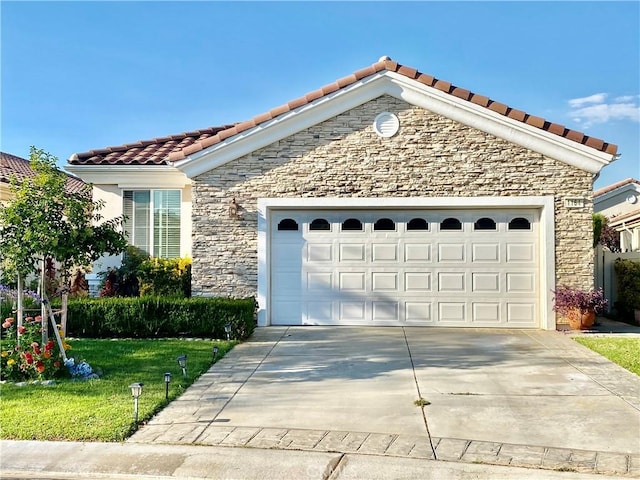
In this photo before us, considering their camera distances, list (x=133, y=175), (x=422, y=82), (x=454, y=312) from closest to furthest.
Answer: (x=422, y=82) < (x=454, y=312) < (x=133, y=175)

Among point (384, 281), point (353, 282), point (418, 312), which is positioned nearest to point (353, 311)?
point (353, 282)

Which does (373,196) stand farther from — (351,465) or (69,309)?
(351,465)

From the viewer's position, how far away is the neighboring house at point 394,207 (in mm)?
11203

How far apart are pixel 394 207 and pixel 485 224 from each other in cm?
197

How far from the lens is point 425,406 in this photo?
19.6 ft

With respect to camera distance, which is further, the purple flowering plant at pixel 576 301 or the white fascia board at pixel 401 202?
the white fascia board at pixel 401 202

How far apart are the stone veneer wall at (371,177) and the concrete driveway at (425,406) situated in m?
2.72

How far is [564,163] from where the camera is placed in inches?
441

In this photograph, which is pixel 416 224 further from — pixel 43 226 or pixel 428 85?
pixel 43 226

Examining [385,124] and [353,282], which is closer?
[385,124]

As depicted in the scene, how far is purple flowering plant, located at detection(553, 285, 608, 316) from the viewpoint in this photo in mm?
10812

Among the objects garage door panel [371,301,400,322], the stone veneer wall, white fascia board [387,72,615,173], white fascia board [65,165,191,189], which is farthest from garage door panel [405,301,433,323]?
white fascia board [65,165,191,189]

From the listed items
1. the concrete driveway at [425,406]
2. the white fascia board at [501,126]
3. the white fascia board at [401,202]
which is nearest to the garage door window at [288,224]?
the white fascia board at [401,202]

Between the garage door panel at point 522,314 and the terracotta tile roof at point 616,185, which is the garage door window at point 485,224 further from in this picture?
the terracotta tile roof at point 616,185
